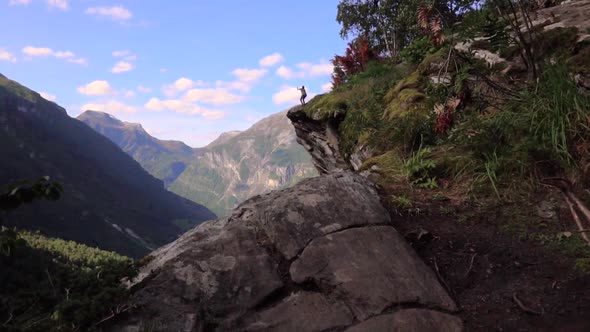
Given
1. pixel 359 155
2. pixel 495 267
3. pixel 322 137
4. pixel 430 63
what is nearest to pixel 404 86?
pixel 430 63

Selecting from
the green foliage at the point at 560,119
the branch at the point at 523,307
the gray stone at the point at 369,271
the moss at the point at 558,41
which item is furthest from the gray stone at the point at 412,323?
the moss at the point at 558,41

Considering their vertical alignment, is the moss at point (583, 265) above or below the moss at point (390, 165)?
below

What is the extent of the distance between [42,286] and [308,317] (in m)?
2.37

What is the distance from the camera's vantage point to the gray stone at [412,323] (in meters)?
3.45

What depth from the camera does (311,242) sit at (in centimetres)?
452

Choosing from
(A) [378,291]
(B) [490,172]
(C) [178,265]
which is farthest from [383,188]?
(C) [178,265]

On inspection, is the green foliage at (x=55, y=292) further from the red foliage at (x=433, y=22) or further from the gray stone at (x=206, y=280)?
the red foliage at (x=433, y=22)

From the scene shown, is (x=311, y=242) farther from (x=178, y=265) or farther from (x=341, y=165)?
(x=341, y=165)

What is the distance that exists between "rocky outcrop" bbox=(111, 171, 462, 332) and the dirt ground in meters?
0.30

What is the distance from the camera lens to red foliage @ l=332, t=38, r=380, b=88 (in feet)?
57.6

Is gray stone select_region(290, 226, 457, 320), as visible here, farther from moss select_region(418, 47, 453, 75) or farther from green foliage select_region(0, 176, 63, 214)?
moss select_region(418, 47, 453, 75)

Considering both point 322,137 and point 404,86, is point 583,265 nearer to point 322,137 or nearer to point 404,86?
point 404,86

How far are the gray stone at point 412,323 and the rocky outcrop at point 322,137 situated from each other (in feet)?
25.1

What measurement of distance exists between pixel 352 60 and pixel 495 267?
16139mm
